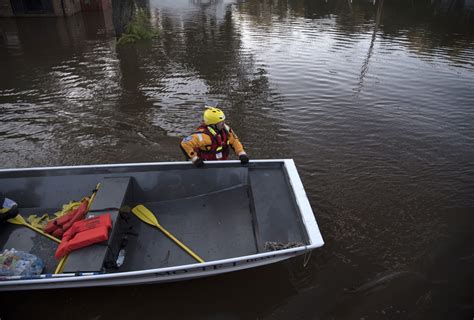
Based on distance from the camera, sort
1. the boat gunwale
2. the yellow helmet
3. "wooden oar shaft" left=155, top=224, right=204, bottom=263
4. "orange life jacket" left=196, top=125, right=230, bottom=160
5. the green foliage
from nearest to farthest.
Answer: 1. the boat gunwale
2. "wooden oar shaft" left=155, top=224, right=204, bottom=263
3. the yellow helmet
4. "orange life jacket" left=196, top=125, right=230, bottom=160
5. the green foliage

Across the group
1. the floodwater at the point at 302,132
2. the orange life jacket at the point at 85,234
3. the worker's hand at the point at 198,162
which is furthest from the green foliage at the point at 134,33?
the orange life jacket at the point at 85,234

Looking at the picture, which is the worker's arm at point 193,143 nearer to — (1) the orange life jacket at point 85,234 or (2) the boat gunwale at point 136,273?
(1) the orange life jacket at point 85,234

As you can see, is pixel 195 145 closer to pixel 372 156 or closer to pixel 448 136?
pixel 372 156

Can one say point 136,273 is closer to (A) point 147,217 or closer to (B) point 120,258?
(B) point 120,258

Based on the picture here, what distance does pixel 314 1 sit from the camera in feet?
92.4

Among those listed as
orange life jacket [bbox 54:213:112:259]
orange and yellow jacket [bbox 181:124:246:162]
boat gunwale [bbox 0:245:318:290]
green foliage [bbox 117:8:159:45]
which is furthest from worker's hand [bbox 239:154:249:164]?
green foliage [bbox 117:8:159:45]

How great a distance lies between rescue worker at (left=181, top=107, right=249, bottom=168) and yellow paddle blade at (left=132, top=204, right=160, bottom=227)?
98cm

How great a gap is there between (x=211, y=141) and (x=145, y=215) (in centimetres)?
146

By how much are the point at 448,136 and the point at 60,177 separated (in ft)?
27.8

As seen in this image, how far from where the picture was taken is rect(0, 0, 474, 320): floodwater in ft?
14.0

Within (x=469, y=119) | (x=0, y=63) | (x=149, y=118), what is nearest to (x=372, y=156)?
(x=469, y=119)

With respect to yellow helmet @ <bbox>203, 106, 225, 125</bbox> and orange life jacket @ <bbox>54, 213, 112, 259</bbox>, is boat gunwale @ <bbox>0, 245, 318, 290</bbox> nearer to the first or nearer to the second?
orange life jacket @ <bbox>54, 213, 112, 259</bbox>

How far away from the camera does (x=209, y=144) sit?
5105 millimetres

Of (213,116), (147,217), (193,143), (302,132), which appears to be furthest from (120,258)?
(302,132)
